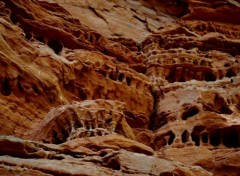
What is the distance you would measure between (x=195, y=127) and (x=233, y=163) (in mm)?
2449

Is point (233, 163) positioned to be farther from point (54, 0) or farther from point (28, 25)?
point (54, 0)

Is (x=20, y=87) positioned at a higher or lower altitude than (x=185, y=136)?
higher

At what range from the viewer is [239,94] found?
18.1m

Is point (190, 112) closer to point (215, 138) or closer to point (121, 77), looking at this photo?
point (215, 138)

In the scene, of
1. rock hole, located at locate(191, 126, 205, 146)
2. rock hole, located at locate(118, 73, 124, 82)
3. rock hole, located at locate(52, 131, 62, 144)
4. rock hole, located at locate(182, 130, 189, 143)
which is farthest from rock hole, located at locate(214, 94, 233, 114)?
rock hole, located at locate(52, 131, 62, 144)

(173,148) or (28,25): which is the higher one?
(28,25)

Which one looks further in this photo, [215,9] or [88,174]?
[215,9]

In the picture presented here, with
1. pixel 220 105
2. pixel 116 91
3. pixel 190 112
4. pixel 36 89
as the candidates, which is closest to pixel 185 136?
pixel 190 112

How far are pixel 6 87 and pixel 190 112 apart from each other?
20.7 ft

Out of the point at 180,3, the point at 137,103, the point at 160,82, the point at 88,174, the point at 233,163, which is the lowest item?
the point at 88,174

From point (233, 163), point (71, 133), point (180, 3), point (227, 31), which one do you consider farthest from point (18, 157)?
point (180, 3)

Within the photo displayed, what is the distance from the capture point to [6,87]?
14281mm

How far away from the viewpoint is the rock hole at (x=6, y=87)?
14.2 meters

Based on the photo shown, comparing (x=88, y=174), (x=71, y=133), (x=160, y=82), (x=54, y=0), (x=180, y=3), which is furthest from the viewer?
(x=180, y=3)
